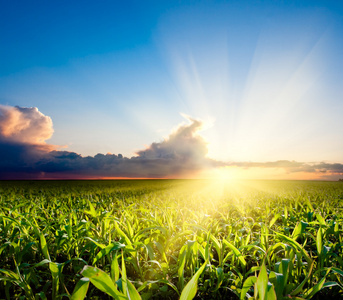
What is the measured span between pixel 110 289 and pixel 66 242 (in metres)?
1.65

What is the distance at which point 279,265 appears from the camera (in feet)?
5.22

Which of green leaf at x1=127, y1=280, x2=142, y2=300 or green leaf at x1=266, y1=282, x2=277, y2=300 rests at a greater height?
green leaf at x1=127, y1=280, x2=142, y2=300

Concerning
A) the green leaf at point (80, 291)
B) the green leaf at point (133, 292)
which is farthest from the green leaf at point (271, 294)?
the green leaf at point (80, 291)

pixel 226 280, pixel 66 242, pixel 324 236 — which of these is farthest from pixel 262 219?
pixel 66 242

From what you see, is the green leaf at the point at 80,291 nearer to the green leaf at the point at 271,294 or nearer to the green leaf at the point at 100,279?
the green leaf at the point at 100,279

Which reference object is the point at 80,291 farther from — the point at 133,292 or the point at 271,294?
the point at 271,294

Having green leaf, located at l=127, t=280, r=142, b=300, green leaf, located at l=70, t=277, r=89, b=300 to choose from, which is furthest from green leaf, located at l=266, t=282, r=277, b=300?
green leaf, located at l=70, t=277, r=89, b=300

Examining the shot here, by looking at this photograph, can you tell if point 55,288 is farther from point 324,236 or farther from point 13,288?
point 324,236

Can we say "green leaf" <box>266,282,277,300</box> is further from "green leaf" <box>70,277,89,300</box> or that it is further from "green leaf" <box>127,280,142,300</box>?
"green leaf" <box>70,277,89,300</box>

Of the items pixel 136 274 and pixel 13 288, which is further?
pixel 136 274

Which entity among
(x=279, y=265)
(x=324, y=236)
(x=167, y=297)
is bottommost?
(x=167, y=297)

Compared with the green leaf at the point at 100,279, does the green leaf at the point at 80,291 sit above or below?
below

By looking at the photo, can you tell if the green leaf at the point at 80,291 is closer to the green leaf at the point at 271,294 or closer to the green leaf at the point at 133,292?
the green leaf at the point at 133,292

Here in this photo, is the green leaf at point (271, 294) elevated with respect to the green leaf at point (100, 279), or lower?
lower
